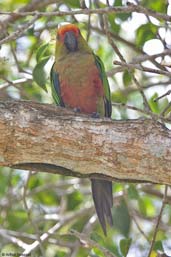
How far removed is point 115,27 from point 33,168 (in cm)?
152

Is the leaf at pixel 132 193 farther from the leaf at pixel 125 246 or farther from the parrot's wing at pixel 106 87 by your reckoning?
the leaf at pixel 125 246

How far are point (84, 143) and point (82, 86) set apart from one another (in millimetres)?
1021

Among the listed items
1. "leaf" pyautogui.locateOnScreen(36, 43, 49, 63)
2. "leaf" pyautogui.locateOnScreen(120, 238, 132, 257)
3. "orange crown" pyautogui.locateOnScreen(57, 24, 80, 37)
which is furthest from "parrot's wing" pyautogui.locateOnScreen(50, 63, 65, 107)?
"leaf" pyautogui.locateOnScreen(120, 238, 132, 257)

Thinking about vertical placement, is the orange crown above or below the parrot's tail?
above

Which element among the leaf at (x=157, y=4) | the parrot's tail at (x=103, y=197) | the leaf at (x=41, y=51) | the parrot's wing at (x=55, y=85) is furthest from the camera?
the leaf at (x=157, y=4)

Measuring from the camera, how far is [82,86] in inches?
170

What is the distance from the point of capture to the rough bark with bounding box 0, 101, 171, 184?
129 inches

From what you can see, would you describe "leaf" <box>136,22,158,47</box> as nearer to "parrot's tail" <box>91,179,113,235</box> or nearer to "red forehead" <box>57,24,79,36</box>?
"red forehead" <box>57,24,79,36</box>

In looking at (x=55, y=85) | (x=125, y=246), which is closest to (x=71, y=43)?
(x=55, y=85)

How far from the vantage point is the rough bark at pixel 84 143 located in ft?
10.8

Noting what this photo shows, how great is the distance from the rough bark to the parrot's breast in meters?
0.87

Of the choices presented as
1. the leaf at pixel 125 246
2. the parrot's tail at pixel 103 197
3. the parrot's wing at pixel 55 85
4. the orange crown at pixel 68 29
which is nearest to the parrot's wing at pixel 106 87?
the parrot's wing at pixel 55 85

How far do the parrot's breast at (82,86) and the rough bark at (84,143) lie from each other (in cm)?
87

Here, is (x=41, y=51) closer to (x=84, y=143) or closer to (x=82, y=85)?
(x=82, y=85)
